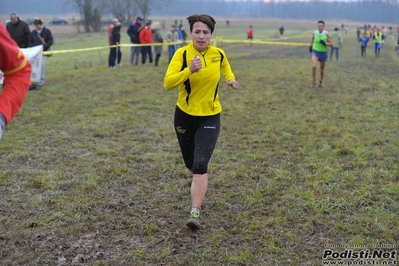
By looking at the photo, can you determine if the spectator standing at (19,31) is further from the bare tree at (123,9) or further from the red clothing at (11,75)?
the bare tree at (123,9)

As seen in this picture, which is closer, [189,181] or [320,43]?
[189,181]

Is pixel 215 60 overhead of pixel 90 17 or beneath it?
beneath

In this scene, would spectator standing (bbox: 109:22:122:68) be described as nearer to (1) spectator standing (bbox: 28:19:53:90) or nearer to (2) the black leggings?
(1) spectator standing (bbox: 28:19:53:90)

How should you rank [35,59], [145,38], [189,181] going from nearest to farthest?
1. [189,181]
2. [35,59]
3. [145,38]

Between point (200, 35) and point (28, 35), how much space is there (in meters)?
9.68

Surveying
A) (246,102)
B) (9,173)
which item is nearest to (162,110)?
(246,102)

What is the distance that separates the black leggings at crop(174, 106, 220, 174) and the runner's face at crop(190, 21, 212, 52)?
0.71 metres

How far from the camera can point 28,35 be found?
12914mm

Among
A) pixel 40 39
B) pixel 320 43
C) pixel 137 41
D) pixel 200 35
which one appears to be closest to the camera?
pixel 200 35

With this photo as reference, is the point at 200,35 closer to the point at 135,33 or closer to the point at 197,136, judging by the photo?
the point at 197,136

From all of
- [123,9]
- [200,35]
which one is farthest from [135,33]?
[123,9]

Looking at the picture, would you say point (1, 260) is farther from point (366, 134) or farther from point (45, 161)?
point (366, 134)

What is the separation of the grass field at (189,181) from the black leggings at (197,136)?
68cm

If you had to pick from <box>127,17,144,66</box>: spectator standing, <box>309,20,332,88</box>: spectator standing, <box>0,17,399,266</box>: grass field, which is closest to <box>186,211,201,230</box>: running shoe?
<box>0,17,399,266</box>: grass field
